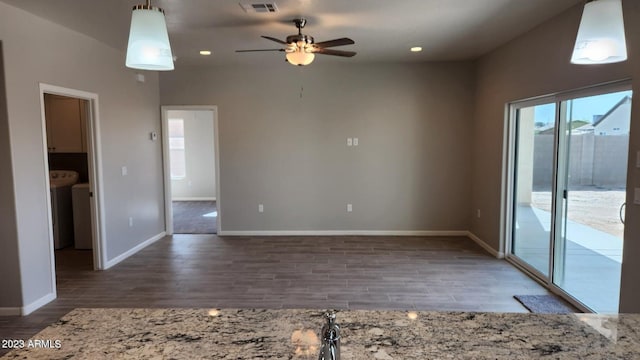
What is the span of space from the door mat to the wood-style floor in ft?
0.28

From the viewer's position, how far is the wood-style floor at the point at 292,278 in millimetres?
3697

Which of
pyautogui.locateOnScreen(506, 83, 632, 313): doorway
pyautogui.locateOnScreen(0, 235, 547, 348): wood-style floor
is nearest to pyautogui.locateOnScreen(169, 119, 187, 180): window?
pyautogui.locateOnScreen(0, 235, 547, 348): wood-style floor

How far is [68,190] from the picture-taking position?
18.6 feet

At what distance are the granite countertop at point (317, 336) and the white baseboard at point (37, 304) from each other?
2795mm

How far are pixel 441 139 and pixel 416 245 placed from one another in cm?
176

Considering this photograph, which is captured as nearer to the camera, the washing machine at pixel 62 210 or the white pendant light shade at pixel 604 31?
the white pendant light shade at pixel 604 31

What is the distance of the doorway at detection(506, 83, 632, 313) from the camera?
3.17 metres

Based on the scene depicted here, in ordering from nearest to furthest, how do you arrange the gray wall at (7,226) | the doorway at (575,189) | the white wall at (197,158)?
the doorway at (575,189), the gray wall at (7,226), the white wall at (197,158)

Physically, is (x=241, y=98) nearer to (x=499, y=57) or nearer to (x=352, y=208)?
(x=352, y=208)

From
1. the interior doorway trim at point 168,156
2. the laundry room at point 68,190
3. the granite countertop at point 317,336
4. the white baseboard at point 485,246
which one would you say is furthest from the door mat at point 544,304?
the laundry room at point 68,190

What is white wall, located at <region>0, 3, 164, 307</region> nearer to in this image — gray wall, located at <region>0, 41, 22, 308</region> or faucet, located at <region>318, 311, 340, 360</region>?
gray wall, located at <region>0, 41, 22, 308</region>

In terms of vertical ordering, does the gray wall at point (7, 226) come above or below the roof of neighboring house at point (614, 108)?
below

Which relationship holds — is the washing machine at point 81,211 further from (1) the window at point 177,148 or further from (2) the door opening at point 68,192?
(1) the window at point 177,148

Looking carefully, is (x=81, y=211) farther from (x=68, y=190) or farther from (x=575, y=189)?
(x=575, y=189)
